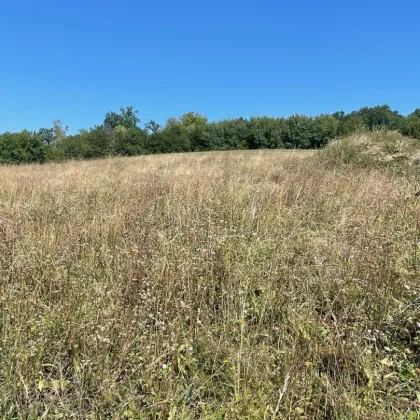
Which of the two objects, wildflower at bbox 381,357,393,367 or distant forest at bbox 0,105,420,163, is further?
distant forest at bbox 0,105,420,163

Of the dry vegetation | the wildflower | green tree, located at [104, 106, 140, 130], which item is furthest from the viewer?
green tree, located at [104, 106, 140, 130]

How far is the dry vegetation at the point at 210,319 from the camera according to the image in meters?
1.65

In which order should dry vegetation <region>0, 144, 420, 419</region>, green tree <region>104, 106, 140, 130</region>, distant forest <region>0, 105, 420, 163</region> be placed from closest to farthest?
dry vegetation <region>0, 144, 420, 419</region> → distant forest <region>0, 105, 420, 163</region> → green tree <region>104, 106, 140, 130</region>

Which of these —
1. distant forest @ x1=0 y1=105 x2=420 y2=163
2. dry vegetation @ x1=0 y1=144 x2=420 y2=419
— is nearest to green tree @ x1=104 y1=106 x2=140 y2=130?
distant forest @ x1=0 y1=105 x2=420 y2=163

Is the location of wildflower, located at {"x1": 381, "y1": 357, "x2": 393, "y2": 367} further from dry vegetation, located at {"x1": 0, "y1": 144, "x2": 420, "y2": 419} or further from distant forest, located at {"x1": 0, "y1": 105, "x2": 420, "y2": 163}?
distant forest, located at {"x1": 0, "y1": 105, "x2": 420, "y2": 163}

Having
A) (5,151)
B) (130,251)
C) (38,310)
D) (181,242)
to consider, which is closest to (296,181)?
(181,242)

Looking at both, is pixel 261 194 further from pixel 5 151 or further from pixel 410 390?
pixel 5 151

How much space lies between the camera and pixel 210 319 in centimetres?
226

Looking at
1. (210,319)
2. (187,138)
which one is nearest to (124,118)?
(187,138)

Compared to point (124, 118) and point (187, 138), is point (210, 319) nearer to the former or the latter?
point (187, 138)

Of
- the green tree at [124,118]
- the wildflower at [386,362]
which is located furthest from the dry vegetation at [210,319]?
the green tree at [124,118]

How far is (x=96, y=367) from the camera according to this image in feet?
5.74

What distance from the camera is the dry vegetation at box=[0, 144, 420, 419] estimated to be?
1.65 m

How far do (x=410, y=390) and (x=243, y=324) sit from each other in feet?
2.98
